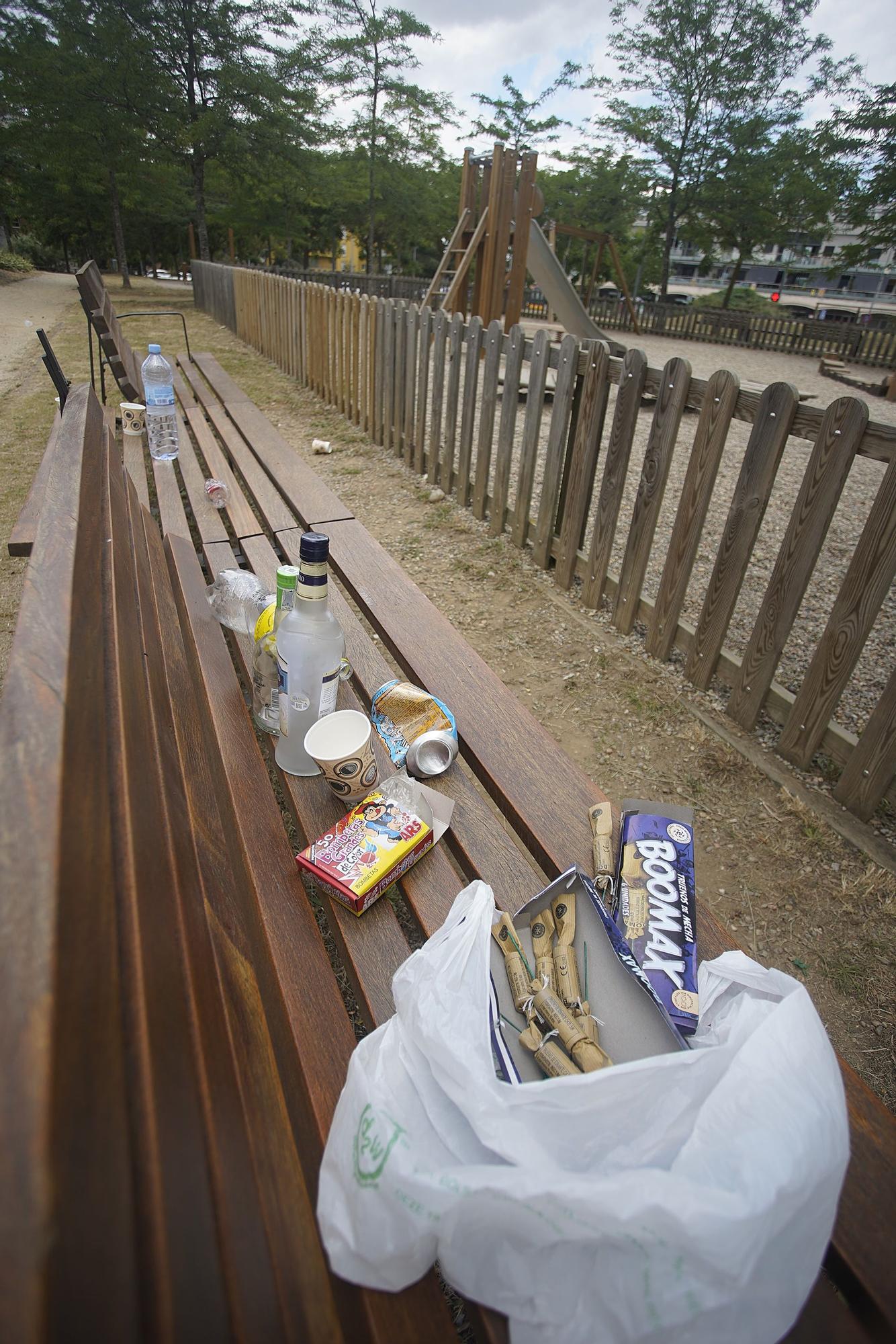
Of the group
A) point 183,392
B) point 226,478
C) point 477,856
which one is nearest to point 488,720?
point 477,856

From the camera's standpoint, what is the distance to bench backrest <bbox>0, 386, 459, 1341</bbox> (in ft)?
1.27

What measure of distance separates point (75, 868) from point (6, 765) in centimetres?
12

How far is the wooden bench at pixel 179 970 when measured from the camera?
1.33 ft

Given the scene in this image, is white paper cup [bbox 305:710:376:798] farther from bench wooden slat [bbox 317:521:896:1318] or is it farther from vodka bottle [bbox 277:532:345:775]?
bench wooden slat [bbox 317:521:896:1318]

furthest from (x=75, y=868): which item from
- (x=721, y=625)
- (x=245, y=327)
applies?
(x=245, y=327)

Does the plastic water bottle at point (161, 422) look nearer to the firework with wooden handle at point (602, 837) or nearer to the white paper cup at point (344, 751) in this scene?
the white paper cup at point (344, 751)

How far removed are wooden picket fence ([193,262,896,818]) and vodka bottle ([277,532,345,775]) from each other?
73.9 inches

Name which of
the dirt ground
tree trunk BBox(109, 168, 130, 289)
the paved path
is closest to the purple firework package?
the dirt ground

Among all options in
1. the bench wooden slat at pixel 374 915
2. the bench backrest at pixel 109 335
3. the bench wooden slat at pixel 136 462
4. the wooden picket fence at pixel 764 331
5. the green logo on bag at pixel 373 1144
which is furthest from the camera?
the wooden picket fence at pixel 764 331

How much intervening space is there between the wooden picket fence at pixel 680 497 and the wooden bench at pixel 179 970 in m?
1.47

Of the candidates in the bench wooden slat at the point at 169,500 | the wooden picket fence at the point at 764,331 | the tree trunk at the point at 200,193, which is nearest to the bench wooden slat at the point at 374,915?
the bench wooden slat at the point at 169,500

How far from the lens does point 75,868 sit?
51 cm

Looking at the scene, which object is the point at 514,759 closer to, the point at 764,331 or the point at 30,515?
the point at 30,515

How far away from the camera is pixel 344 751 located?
133cm
